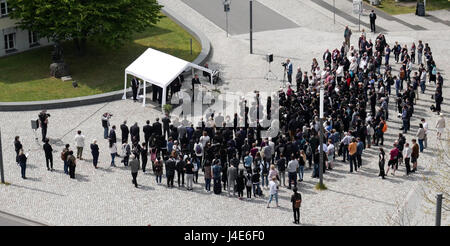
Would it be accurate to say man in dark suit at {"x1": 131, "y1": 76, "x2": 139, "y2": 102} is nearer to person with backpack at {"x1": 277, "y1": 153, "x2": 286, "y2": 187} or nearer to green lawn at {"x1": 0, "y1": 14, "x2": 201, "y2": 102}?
green lawn at {"x1": 0, "y1": 14, "x2": 201, "y2": 102}

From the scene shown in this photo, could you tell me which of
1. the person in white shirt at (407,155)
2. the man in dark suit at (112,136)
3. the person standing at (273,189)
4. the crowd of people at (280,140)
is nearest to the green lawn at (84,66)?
the crowd of people at (280,140)

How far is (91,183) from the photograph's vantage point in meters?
36.4

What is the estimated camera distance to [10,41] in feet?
174

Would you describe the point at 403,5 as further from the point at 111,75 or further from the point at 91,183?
the point at 91,183

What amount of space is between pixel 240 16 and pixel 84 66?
13.1m

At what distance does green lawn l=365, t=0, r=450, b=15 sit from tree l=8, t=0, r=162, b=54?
18910mm

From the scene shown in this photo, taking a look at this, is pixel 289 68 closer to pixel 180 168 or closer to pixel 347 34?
pixel 347 34

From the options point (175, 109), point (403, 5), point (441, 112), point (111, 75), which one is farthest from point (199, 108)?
point (403, 5)

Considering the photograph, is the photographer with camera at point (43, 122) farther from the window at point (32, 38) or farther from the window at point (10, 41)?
the window at point (32, 38)

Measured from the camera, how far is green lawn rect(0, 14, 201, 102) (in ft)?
155

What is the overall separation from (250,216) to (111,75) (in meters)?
19.1

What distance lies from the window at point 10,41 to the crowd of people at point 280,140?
1374 centimetres

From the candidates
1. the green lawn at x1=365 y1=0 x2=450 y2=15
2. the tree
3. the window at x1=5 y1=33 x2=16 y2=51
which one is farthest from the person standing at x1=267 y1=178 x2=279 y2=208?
the green lawn at x1=365 y1=0 x2=450 y2=15

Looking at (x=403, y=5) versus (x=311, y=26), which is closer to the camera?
(x=311, y=26)
